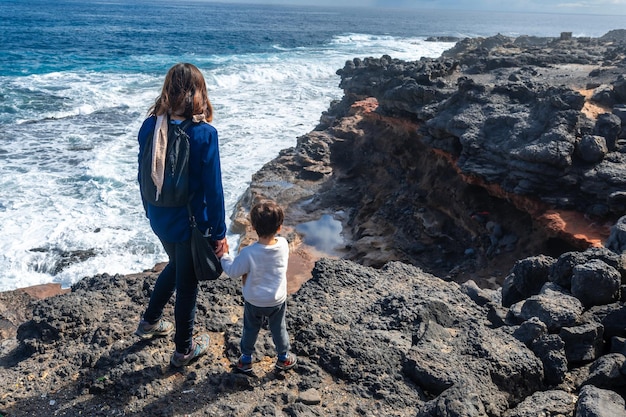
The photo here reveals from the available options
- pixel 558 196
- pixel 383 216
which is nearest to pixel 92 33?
pixel 383 216

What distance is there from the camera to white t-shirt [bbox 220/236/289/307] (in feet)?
10.0

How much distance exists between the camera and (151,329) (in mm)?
3623

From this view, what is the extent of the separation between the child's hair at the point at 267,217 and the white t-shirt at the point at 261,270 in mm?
114

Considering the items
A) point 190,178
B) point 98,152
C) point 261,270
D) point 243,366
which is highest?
point 190,178

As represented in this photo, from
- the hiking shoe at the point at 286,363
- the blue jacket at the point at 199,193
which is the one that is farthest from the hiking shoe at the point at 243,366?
the blue jacket at the point at 199,193

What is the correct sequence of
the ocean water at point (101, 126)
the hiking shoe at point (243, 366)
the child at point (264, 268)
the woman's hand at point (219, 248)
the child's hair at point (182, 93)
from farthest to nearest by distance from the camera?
the ocean water at point (101, 126), the hiking shoe at point (243, 366), the woman's hand at point (219, 248), the child at point (264, 268), the child's hair at point (182, 93)

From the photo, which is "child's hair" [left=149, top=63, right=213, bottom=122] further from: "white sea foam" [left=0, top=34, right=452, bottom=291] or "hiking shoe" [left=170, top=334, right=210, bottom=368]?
"white sea foam" [left=0, top=34, right=452, bottom=291]

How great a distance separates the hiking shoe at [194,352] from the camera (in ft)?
11.2

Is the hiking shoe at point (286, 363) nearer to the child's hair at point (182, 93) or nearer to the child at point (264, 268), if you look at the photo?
the child at point (264, 268)

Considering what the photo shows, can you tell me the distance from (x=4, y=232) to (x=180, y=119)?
8225 millimetres

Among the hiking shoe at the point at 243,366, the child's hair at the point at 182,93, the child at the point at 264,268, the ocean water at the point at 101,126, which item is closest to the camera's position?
the child's hair at the point at 182,93

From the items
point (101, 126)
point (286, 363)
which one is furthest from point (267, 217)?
point (101, 126)

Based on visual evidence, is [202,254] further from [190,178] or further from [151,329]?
[151,329]

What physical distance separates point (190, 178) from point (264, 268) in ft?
2.37
